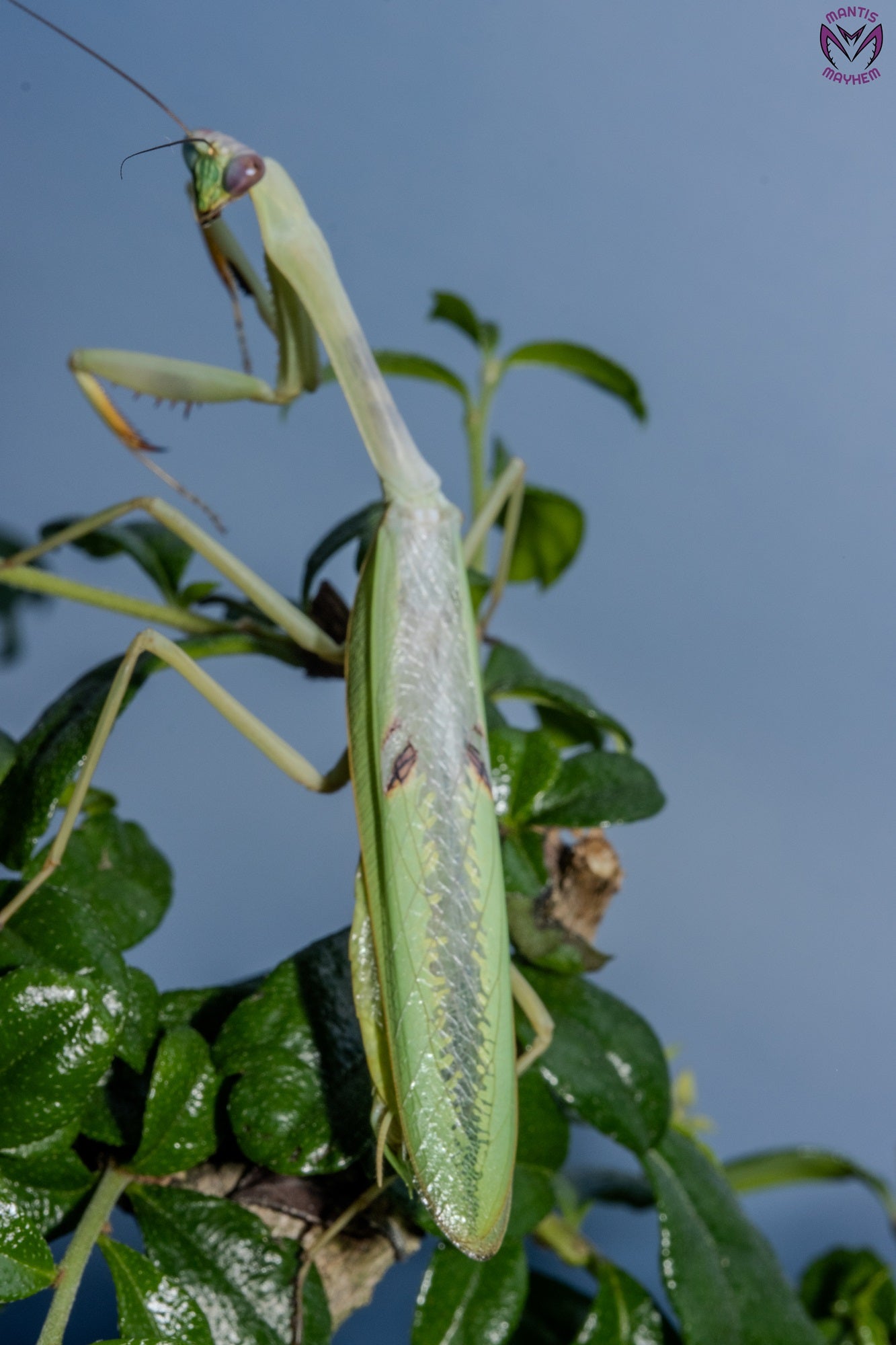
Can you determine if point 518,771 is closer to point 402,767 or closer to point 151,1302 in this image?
point 402,767

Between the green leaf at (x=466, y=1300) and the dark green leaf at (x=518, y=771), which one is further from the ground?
the dark green leaf at (x=518, y=771)

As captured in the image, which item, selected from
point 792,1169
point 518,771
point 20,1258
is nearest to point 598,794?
point 518,771

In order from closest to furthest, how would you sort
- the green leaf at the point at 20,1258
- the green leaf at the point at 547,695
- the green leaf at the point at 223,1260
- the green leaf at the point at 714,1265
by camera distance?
the green leaf at the point at 20,1258 → the green leaf at the point at 223,1260 → the green leaf at the point at 714,1265 → the green leaf at the point at 547,695

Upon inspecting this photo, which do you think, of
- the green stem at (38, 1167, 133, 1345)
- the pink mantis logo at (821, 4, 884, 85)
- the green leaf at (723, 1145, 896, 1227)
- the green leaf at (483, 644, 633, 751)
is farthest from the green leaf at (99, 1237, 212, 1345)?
the pink mantis logo at (821, 4, 884, 85)

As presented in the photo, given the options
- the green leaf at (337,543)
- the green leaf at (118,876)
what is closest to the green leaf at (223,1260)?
the green leaf at (118,876)

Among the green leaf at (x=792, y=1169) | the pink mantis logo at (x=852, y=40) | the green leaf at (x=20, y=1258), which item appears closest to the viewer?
the green leaf at (x=20, y=1258)

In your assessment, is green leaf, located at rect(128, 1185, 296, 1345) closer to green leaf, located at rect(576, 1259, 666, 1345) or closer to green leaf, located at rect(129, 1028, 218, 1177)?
green leaf, located at rect(129, 1028, 218, 1177)

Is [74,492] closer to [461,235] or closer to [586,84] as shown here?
[461,235]

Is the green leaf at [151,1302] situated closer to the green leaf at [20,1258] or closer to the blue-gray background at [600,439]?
the green leaf at [20,1258]
